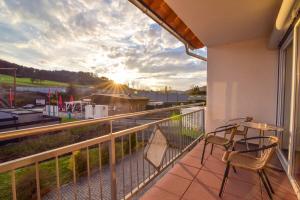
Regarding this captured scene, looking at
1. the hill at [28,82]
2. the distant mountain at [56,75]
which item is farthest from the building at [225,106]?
the distant mountain at [56,75]

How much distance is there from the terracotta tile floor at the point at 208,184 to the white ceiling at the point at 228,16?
2.48 metres

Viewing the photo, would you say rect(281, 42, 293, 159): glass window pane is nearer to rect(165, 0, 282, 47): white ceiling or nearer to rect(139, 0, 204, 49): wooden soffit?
rect(165, 0, 282, 47): white ceiling

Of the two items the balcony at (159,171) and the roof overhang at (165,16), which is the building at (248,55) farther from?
the balcony at (159,171)

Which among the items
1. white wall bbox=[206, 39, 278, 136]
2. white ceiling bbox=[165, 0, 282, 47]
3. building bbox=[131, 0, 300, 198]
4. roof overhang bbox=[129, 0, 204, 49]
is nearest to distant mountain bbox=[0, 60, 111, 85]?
roof overhang bbox=[129, 0, 204, 49]

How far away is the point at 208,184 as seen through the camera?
2.75 metres

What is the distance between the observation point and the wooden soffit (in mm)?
2979

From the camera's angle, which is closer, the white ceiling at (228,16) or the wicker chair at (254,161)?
the wicker chair at (254,161)

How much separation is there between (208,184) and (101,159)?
156 centimetres

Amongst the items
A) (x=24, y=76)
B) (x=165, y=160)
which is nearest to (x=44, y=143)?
(x=24, y=76)

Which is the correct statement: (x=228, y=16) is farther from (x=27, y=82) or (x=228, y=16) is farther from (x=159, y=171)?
(x=27, y=82)

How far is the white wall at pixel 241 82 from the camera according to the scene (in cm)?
444

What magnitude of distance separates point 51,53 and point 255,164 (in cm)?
1436

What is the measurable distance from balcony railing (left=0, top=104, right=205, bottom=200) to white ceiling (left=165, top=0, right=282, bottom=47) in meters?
1.56

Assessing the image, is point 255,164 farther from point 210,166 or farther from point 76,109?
point 76,109
